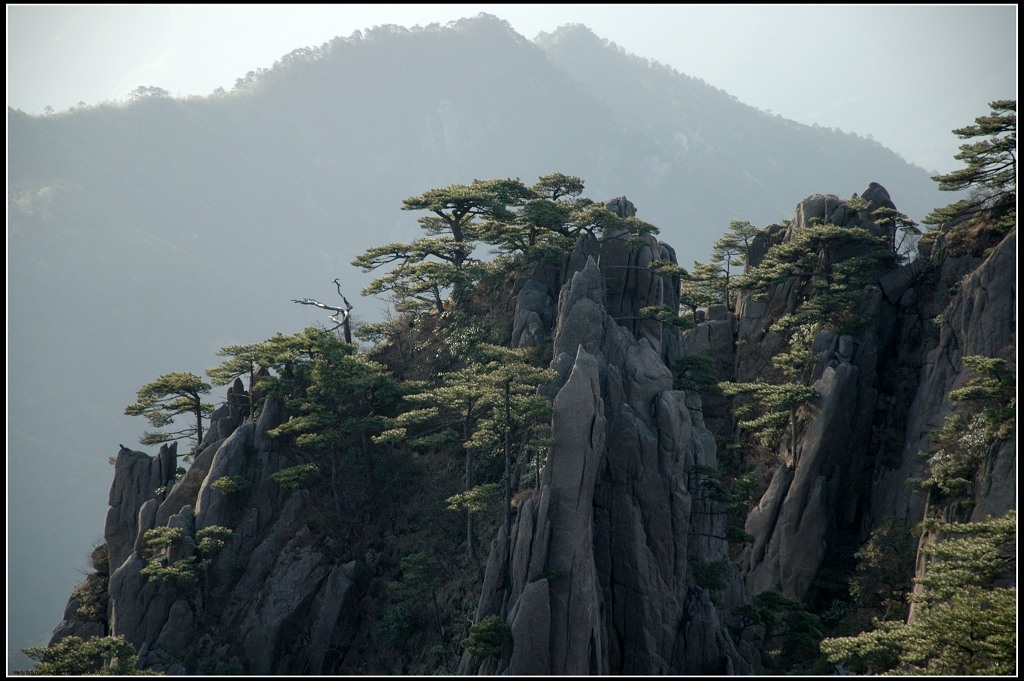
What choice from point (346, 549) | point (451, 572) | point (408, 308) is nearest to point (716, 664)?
point (451, 572)

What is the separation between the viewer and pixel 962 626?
19422mm

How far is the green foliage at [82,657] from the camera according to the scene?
20.2 metres

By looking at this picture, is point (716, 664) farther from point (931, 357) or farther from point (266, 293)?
point (266, 293)

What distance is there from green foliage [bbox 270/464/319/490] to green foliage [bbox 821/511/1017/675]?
18965 millimetres

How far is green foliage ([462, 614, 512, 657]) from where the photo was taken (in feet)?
72.8

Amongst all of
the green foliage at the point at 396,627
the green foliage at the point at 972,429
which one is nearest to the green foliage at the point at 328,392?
the green foliage at the point at 396,627

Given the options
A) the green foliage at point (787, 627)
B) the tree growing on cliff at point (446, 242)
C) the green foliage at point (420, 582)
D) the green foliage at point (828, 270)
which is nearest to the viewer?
the green foliage at point (420, 582)

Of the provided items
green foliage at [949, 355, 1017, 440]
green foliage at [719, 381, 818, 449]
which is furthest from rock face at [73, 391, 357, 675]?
green foliage at [949, 355, 1017, 440]

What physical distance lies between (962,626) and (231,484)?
78.7 ft

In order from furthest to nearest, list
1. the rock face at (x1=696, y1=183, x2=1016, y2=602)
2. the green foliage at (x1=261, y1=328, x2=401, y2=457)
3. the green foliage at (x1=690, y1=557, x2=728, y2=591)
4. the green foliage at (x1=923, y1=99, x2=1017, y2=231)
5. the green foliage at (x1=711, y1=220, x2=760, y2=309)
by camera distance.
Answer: the green foliage at (x1=711, y1=220, x2=760, y2=309) → the green foliage at (x1=923, y1=99, x2=1017, y2=231) → the rock face at (x1=696, y1=183, x2=1016, y2=602) → the green foliage at (x1=261, y1=328, x2=401, y2=457) → the green foliage at (x1=690, y1=557, x2=728, y2=591)

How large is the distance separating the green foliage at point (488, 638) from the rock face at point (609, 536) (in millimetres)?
292

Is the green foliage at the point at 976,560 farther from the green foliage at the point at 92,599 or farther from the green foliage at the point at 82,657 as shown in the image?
Answer: the green foliage at the point at 92,599

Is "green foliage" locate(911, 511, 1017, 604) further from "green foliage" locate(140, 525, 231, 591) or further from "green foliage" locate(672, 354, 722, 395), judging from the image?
"green foliage" locate(140, 525, 231, 591)

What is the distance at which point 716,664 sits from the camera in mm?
26141
